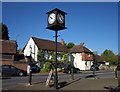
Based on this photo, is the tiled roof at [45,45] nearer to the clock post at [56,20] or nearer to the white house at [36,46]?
the white house at [36,46]

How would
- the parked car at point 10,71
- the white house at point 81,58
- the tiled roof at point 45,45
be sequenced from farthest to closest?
the white house at point 81,58 → the tiled roof at point 45,45 → the parked car at point 10,71

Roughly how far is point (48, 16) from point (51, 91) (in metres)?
4.91

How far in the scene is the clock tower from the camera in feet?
48.0

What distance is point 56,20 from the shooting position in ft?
48.0

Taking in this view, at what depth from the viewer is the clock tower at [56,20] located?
14.6 m

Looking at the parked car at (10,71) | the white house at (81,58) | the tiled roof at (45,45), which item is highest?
the tiled roof at (45,45)

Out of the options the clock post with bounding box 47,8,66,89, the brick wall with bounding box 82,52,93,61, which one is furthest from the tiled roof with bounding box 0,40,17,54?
the clock post with bounding box 47,8,66,89

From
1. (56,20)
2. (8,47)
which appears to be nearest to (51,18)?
(56,20)

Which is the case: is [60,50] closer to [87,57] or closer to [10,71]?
[87,57]

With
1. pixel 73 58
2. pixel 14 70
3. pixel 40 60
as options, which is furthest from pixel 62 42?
pixel 14 70

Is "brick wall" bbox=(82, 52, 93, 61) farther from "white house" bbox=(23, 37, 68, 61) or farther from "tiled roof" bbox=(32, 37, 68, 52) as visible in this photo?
"white house" bbox=(23, 37, 68, 61)

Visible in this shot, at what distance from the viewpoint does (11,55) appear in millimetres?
47906

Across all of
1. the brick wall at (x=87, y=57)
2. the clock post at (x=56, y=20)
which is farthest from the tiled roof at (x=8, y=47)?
the clock post at (x=56, y=20)

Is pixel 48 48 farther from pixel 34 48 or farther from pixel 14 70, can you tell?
pixel 14 70
